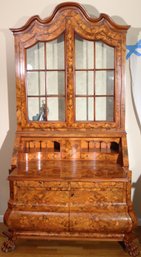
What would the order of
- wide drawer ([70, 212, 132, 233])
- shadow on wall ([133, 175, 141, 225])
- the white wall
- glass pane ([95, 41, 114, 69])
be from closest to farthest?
wide drawer ([70, 212, 132, 233]), glass pane ([95, 41, 114, 69]), the white wall, shadow on wall ([133, 175, 141, 225])

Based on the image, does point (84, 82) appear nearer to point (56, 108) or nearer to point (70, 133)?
point (56, 108)

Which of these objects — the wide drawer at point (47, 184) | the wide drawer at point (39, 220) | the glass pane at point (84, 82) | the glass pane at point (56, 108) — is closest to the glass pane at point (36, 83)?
the glass pane at point (56, 108)

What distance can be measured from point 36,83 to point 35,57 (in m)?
0.22

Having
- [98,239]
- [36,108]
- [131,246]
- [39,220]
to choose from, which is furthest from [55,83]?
[131,246]

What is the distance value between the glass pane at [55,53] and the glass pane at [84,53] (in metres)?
0.13

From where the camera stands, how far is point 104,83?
2.44 meters

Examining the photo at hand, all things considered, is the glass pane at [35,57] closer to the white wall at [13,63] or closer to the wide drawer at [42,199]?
the white wall at [13,63]

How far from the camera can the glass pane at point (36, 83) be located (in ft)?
8.06

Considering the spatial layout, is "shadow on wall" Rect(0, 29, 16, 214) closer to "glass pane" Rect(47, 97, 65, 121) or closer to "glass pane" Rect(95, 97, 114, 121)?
"glass pane" Rect(47, 97, 65, 121)

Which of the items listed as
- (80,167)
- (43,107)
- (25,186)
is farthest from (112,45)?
(25,186)

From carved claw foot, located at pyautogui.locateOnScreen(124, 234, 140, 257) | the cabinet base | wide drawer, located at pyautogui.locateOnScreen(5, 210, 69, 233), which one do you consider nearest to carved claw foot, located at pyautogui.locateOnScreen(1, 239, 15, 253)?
the cabinet base

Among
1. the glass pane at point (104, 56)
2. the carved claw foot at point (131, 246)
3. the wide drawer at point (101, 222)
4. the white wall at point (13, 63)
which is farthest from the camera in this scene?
the white wall at point (13, 63)

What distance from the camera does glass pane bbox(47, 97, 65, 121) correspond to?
8.07 ft

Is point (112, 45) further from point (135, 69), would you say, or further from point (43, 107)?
point (43, 107)
